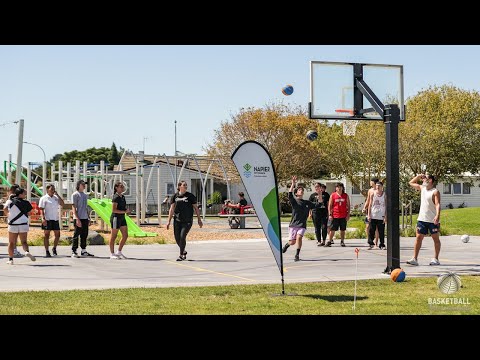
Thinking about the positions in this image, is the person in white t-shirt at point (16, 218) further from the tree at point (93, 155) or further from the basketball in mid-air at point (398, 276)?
the tree at point (93, 155)

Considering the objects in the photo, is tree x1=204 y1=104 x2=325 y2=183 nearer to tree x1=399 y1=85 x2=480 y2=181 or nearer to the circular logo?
tree x1=399 y1=85 x2=480 y2=181

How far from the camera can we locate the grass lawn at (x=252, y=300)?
8.82 meters

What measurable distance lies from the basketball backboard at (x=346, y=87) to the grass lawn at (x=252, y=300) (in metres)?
4.38

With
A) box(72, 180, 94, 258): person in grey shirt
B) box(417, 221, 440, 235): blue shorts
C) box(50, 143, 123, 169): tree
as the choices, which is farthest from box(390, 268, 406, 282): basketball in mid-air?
box(50, 143, 123, 169): tree

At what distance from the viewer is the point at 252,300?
31.8ft

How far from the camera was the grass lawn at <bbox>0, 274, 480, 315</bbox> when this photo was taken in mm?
8820

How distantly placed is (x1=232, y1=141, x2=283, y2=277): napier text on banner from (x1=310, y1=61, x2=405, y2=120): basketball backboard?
4617 millimetres

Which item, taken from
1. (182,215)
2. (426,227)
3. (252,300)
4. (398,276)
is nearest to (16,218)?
(182,215)

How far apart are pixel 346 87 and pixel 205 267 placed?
454cm

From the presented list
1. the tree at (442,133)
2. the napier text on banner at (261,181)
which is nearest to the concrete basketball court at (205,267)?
the napier text on banner at (261,181)

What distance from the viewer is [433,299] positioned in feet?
31.2
